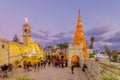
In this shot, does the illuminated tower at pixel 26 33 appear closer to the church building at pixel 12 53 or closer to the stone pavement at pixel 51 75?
the church building at pixel 12 53

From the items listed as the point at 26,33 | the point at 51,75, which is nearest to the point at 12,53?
the point at 26,33

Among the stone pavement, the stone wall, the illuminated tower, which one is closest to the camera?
the stone wall

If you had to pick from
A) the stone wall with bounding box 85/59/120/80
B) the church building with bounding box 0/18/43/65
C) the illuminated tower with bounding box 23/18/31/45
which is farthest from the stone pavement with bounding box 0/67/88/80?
the illuminated tower with bounding box 23/18/31/45

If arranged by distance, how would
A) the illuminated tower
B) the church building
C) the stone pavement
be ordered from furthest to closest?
the illuminated tower < the church building < the stone pavement

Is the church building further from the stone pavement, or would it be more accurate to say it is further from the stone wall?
the stone wall

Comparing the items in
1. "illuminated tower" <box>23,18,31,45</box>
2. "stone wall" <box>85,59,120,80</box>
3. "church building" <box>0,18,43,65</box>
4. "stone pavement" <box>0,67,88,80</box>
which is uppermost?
"illuminated tower" <box>23,18,31,45</box>

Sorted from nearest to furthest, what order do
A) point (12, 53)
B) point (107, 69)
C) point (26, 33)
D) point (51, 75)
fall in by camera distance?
1. point (107, 69)
2. point (51, 75)
3. point (12, 53)
4. point (26, 33)

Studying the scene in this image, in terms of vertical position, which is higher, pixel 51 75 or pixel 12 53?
pixel 12 53

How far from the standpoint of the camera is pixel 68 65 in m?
35.8

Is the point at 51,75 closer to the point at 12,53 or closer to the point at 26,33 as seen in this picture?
the point at 12,53

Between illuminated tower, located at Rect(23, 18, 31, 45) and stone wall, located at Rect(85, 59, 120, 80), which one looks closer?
stone wall, located at Rect(85, 59, 120, 80)

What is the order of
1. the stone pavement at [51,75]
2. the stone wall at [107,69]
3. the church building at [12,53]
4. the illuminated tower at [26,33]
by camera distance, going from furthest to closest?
1. the illuminated tower at [26,33]
2. the church building at [12,53]
3. the stone pavement at [51,75]
4. the stone wall at [107,69]

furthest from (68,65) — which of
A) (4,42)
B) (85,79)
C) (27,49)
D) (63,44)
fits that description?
(63,44)

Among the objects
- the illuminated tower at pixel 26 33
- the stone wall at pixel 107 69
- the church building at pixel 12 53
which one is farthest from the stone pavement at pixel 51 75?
the illuminated tower at pixel 26 33
